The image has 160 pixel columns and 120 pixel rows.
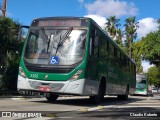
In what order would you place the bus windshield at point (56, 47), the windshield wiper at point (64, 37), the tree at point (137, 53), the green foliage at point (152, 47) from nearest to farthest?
the bus windshield at point (56, 47)
the windshield wiper at point (64, 37)
the green foliage at point (152, 47)
the tree at point (137, 53)

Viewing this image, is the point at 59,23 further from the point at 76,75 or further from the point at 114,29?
the point at 114,29

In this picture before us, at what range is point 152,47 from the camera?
2922 cm

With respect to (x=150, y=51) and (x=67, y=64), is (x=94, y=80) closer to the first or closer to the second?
(x=67, y=64)

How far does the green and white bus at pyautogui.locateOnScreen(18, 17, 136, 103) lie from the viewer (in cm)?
1470

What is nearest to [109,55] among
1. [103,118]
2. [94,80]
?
[94,80]

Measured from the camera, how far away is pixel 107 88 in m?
18.3

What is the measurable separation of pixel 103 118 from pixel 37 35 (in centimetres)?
584

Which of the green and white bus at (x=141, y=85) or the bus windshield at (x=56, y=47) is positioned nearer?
the bus windshield at (x=56, y=47)

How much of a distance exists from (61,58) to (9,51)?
46.7 feet

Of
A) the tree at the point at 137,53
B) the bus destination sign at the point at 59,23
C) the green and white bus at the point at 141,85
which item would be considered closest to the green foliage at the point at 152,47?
the tree at the point at 137,53

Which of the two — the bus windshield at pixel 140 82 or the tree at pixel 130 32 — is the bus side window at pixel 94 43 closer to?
the bus windshield at pixel 140 82

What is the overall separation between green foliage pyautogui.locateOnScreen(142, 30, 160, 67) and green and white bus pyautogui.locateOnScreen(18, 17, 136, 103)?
13.2 metres

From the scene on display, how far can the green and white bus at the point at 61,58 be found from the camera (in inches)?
579

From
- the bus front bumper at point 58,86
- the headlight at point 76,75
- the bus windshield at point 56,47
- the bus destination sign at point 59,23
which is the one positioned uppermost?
the bus destination sign at point 59,23
